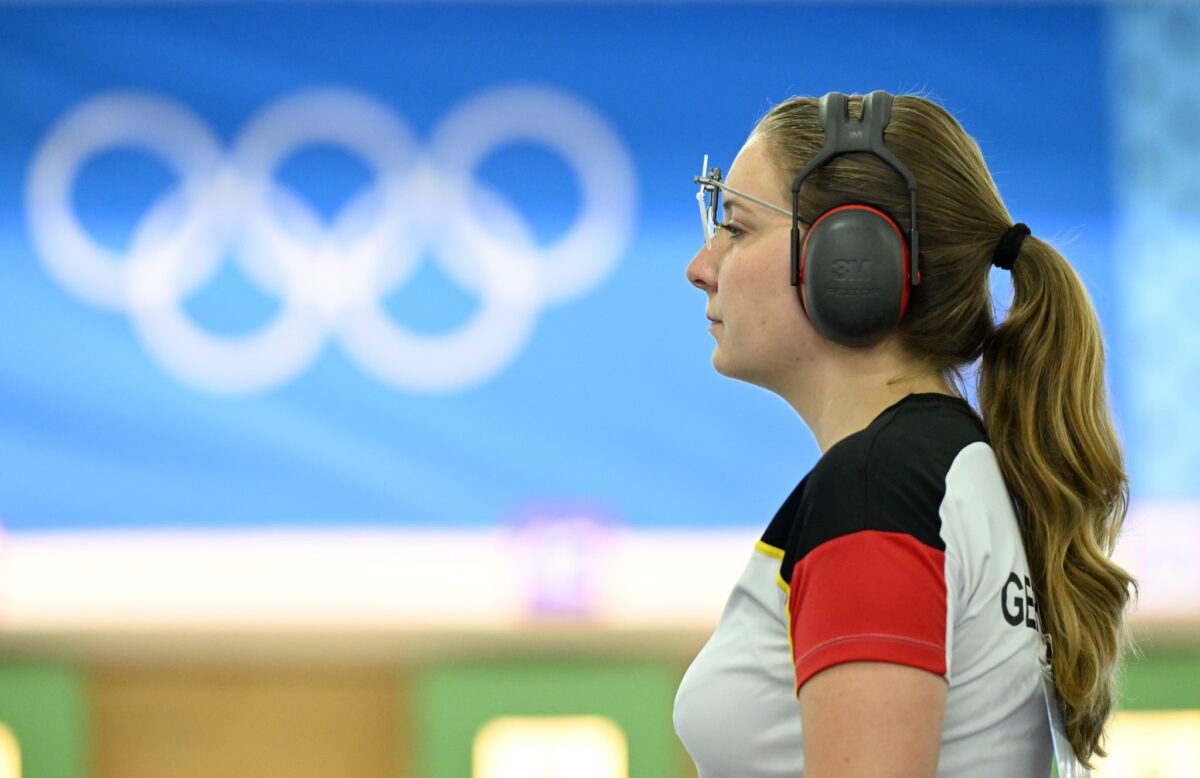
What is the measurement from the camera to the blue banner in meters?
3.41

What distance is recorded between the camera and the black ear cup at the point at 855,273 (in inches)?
39.1

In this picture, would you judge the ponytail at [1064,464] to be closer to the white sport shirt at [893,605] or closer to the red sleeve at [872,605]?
the white sport shirt at [893,605]

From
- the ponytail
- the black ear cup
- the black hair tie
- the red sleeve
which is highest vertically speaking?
the black hair tie

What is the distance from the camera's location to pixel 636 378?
348cm

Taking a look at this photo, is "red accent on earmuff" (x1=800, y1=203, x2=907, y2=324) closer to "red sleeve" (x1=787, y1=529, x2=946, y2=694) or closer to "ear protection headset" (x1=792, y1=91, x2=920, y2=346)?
"ear protection headset" (x1=792, y1=91, x2=920, y2=346)

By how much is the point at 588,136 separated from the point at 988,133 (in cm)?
103

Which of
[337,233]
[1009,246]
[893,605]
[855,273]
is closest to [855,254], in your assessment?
[855,273]

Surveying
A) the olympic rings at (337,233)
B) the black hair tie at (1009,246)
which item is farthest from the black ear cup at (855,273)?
the olympic rings at (337,233)

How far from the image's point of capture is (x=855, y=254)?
0.99m

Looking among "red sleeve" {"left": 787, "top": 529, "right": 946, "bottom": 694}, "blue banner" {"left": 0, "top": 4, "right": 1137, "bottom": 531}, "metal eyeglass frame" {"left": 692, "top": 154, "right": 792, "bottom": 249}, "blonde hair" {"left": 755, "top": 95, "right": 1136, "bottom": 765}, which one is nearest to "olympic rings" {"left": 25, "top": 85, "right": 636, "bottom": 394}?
"blue banner" {"left": 0, "top": 4, "right": 1137, "bottom": 531}

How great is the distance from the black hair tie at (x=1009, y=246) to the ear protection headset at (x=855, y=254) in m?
0.09

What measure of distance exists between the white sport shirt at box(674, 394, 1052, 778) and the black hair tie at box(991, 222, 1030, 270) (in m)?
0.14

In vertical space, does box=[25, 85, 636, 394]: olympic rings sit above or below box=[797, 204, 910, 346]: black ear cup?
above

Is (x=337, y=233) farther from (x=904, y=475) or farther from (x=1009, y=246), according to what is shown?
(x=904, y=475)
